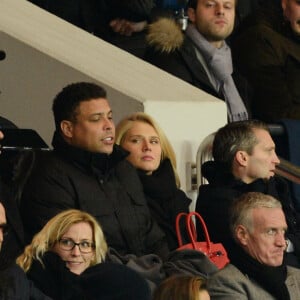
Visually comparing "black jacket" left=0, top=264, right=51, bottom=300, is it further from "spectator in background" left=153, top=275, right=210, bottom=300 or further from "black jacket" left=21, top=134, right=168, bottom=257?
"black jacket" left=21, top=134, right=168, bottom=257

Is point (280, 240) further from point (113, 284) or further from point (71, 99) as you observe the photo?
point (113, 284)

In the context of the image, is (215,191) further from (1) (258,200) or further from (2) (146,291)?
(2) (146,291)

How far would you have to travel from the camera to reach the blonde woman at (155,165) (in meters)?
12.5

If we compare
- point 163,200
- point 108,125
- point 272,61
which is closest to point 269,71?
point 272,61

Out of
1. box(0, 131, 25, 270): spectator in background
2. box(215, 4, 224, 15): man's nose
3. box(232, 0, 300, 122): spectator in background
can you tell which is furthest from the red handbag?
box(215, 4, 224, 15): man's nose

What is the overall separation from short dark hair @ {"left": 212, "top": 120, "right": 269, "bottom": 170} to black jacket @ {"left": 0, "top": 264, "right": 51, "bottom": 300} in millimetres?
2782

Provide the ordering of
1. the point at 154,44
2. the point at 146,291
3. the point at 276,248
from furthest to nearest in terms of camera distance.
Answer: the point at 154,44, the point at 276,248, the point at 146,291

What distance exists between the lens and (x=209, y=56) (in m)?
14.7

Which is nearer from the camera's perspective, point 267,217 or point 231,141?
point 267,217

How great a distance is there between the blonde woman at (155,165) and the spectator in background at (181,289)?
6.98ft

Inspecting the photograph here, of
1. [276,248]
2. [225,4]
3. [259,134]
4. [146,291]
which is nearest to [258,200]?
[276,248]

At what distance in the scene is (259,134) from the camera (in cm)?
1303

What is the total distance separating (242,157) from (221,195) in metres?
0.41

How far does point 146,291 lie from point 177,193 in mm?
2675
